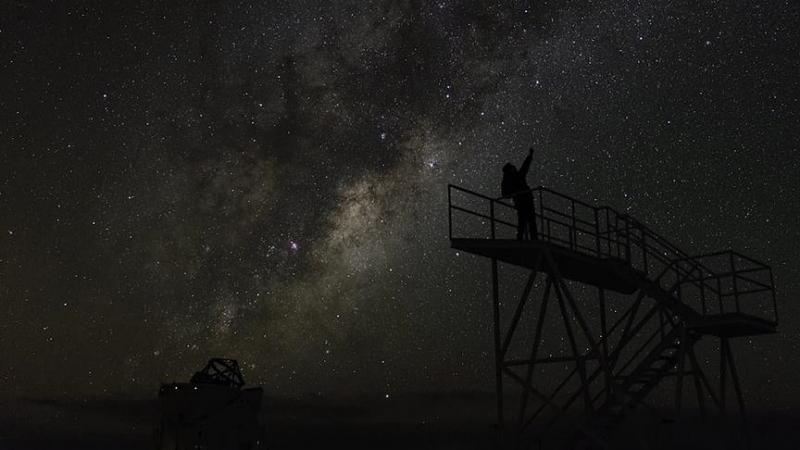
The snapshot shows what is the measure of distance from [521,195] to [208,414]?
50.1 feet

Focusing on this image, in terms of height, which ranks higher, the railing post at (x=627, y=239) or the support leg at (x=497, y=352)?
the railing post at (x=627, y=239)

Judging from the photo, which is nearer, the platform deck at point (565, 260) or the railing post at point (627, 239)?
the platform deck at point (565, 260)

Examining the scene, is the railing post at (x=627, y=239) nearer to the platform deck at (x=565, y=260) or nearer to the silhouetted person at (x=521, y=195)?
the platform deck at (x=565, y=260)

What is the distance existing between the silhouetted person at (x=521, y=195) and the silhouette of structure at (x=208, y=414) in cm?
1443

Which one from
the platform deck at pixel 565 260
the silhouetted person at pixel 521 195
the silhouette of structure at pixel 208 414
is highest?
the silhouetted person at pixel 521 195

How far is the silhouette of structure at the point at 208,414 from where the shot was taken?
2823 cm

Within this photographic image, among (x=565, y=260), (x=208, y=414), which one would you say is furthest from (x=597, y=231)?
(x=208, y=414)

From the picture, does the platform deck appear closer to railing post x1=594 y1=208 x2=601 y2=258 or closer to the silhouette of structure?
railing post x1=594 y1=208 x2=601 y2=258

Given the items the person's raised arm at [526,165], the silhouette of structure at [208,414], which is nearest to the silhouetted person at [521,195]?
the person's raised arm at [526,165]

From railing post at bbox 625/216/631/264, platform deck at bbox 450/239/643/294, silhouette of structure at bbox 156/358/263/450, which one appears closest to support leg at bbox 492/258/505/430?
platform deck at bbox 450/239/643/294

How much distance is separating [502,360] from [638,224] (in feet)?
19.8

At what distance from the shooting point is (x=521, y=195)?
66.9 ft

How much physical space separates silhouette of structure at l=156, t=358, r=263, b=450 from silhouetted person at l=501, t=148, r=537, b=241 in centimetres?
1443

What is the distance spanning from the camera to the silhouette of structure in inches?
1112
